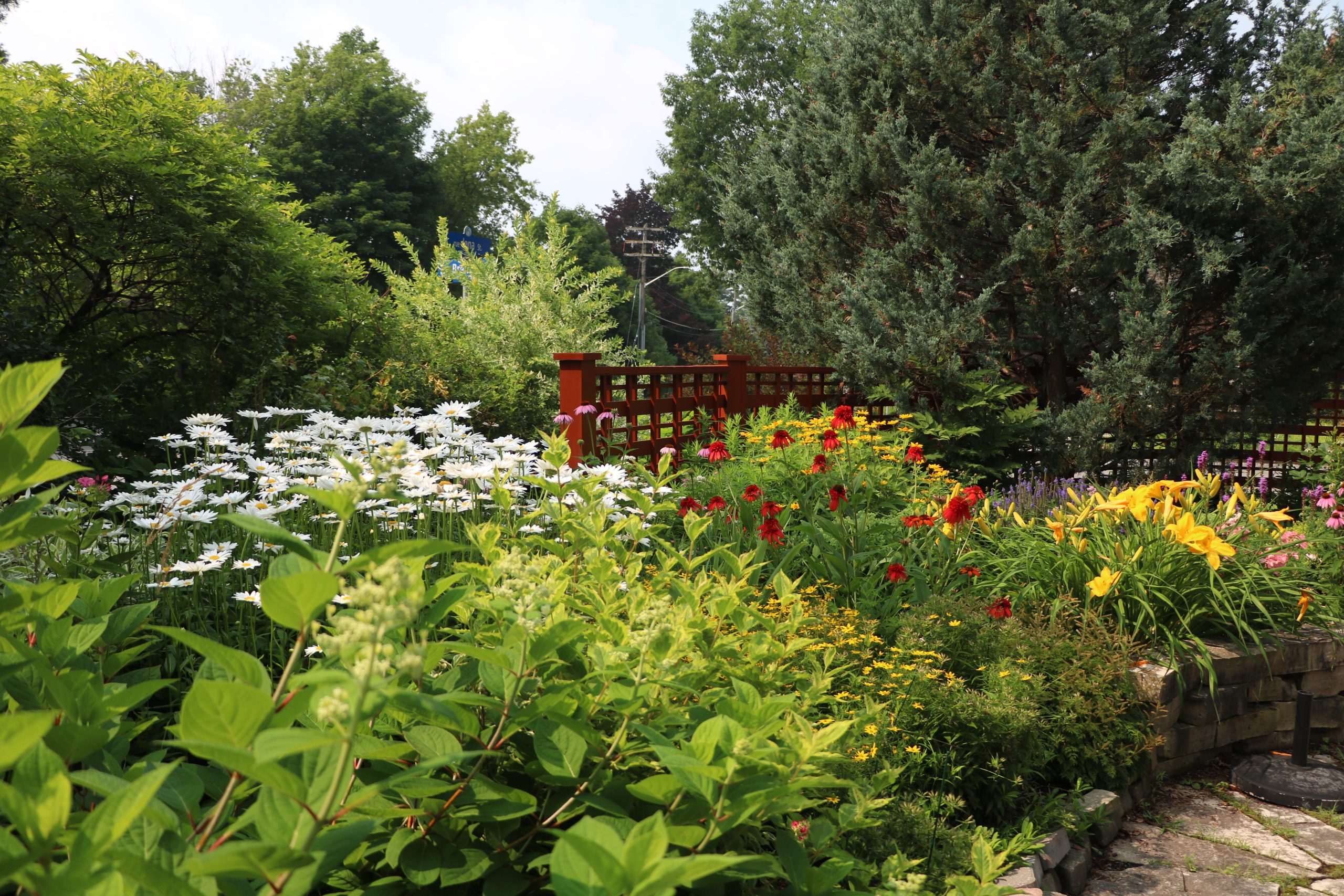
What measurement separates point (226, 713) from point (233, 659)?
78mm

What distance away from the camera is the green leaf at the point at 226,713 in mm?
782

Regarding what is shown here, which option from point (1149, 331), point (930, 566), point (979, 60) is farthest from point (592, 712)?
point (979, 60)

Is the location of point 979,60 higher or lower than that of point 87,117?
higher

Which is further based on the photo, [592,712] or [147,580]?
[147,580]

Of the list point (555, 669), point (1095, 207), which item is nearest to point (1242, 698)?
point (555, 669)

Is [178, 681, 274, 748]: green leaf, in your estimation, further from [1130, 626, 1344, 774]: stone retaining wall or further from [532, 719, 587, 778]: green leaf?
[1130, 626, 1344, 774]: stone retaining wall

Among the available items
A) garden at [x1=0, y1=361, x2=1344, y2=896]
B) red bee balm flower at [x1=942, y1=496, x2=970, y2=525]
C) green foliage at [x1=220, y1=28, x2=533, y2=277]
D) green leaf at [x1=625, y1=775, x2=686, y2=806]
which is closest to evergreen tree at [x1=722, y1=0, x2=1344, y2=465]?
garden at [x1=0, y1=361, x2=1344, y2=896]

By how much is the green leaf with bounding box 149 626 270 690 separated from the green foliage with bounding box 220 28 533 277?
26946 mm

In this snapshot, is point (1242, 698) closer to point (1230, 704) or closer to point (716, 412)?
point (1230, 704)

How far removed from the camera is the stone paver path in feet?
9.43

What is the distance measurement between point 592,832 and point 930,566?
3.60m

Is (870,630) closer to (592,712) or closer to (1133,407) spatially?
(592,712)

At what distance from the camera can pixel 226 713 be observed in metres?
0.79

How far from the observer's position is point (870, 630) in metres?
3.01
